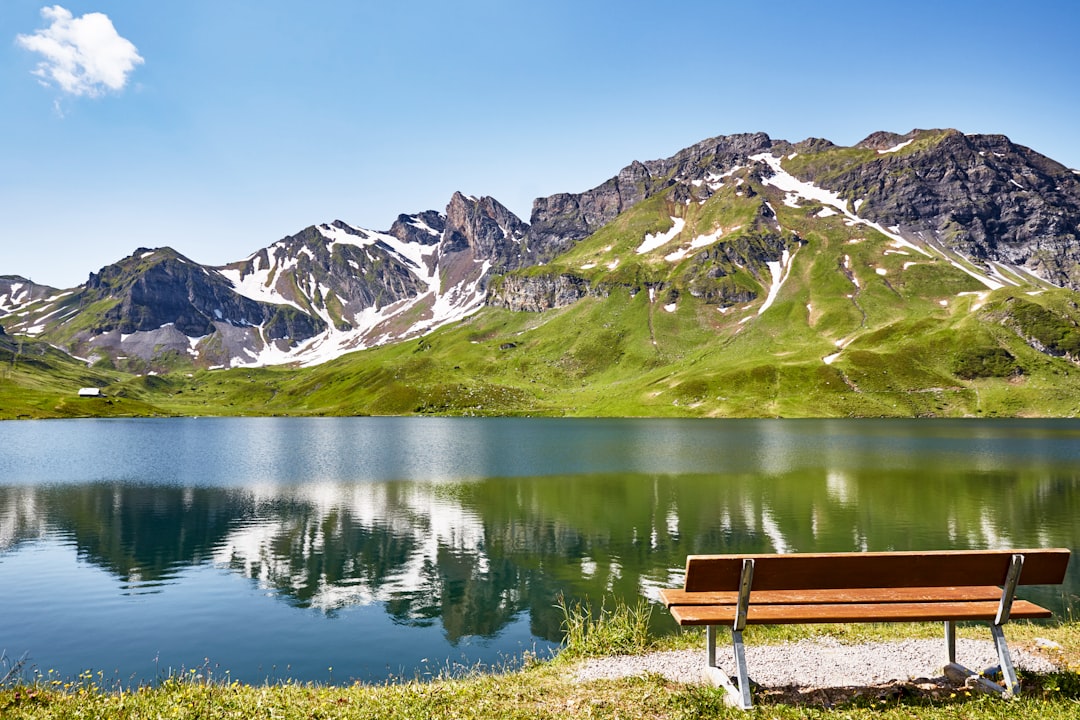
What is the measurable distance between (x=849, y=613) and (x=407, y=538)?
37.2 meters

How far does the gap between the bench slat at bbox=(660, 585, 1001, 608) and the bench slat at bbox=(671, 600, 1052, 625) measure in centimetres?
14

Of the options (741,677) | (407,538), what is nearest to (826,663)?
(741,677)

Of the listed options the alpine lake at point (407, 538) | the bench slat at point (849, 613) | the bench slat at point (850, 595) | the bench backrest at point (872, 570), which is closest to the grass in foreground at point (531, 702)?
the bench slat at point (849, 613)

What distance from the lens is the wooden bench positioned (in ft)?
39.9

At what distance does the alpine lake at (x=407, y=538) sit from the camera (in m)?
25.6

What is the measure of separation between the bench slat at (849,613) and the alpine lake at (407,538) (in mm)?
13354

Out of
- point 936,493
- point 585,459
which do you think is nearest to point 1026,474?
point 936,493

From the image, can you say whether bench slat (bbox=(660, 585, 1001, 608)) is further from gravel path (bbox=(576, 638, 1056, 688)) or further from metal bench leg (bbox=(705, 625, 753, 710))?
gravel path (bbox=(576, 638, 1056, 688))

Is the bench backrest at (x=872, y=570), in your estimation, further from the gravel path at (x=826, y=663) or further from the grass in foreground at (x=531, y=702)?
the gravel path at (x=826, y=663)

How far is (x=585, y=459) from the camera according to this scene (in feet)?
317

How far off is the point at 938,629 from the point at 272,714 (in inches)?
761

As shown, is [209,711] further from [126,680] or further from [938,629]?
[938,629]

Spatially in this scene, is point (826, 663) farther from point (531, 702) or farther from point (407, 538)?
point (407, 538)

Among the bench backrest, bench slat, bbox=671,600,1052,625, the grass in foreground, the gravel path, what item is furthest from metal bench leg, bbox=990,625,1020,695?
the gravel path
